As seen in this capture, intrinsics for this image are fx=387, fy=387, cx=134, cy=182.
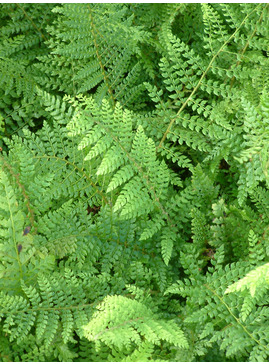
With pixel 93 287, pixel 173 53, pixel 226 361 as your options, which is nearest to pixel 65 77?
pixel 173 53


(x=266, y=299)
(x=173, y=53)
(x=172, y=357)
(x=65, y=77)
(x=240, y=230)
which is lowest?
(x=172, y=357)

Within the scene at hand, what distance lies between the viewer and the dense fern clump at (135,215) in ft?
6.42

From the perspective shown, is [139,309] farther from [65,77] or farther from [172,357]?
[65,77]

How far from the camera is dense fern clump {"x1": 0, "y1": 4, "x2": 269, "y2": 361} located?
Result: 1956 millimetres

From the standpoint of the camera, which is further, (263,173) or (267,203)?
(267,203)

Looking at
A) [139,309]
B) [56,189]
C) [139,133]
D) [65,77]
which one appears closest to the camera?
[139,309]

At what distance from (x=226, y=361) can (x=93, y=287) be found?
829mm

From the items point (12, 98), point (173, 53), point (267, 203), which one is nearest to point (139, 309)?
point (267, 203)

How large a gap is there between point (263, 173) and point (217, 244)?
1.69ft

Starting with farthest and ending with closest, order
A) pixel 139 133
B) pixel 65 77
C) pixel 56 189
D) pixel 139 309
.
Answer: pixel 65 77 < pixel 56 189 < pixel 139 133 < pixel 139 309

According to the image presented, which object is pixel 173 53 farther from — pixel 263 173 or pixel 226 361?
pixel 226 361

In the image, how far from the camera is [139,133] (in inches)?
81.0

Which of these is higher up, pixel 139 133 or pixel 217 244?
pixel 139 133

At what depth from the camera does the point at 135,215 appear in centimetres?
210
